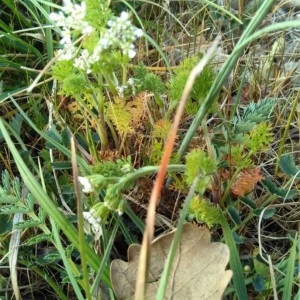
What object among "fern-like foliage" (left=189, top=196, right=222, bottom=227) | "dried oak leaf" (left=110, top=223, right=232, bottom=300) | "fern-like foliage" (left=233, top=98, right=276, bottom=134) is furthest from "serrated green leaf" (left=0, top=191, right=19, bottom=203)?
"fern-like foliage" (left=233, top=98, right=276, bottom=134)

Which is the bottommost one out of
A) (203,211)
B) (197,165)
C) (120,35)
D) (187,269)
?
(187,269)

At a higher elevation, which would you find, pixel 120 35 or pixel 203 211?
pixel 120 35

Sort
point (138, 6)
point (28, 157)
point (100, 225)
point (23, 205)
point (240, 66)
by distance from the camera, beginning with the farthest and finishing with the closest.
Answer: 1. point (138, 6)
2. point (240, 66)
3. point (28, 157)
4. point (23, 205)
5. point (100, 225)

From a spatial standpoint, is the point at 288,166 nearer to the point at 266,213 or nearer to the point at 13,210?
the point at 266,213

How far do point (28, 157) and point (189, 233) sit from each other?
0.38 meters

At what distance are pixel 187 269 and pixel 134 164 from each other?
10.1 inches

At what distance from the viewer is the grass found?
1053mm

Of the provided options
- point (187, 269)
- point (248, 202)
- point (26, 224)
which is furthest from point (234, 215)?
point (26, 224)

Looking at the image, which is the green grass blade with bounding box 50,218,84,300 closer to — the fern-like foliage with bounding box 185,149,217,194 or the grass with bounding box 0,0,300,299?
the grass with bounding box 0,0,300,299

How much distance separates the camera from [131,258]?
111cm

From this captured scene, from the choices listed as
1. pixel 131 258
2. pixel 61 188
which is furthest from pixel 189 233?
pixel 61 188

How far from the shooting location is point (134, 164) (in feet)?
4.09

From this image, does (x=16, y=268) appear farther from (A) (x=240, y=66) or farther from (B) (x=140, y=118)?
(A) (x=240, y=66)

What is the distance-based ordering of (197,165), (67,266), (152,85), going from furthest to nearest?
(152,85) < (67,266) < (197,165)
